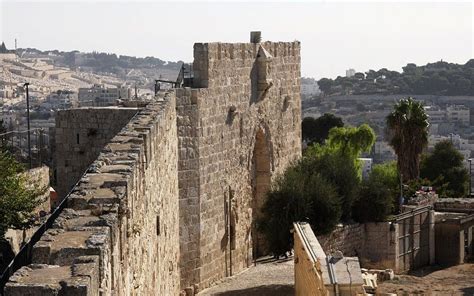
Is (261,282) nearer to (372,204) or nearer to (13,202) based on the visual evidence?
(13,202)

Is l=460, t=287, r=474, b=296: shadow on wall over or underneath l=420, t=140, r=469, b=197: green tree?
underneath

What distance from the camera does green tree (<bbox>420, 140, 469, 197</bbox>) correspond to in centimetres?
3657

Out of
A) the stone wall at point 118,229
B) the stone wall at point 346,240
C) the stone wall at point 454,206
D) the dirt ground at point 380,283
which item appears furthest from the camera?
the stone wall at point 454,206


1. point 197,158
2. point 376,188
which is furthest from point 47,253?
point 376,188

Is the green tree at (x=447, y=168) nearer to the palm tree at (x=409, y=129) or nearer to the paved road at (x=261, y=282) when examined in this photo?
the palm tree at (x=409, y=129)

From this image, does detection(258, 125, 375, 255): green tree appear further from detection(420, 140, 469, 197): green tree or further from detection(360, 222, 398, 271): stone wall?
detection(420, 140, 469, 197): green tree

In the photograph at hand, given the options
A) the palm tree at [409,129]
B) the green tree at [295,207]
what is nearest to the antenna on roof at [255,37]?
the green tree at [295,207]

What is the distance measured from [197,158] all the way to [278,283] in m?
2.69

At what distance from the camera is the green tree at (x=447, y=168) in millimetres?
36569

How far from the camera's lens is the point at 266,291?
55.3 ft

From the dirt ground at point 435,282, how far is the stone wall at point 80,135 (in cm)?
596

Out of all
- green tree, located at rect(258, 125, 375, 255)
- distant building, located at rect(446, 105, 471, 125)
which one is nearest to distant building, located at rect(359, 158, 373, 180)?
green tree, located at rect(258, 125, 375, 255)

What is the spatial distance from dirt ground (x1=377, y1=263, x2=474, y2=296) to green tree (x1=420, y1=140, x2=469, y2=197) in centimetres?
1236

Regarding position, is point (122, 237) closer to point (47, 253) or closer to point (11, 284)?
point (47, 253)
